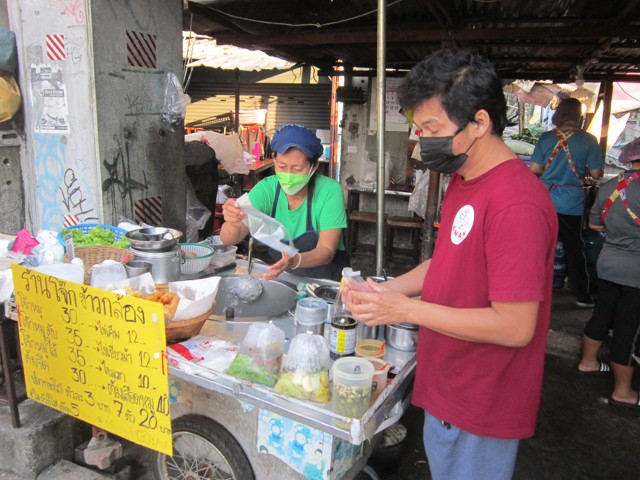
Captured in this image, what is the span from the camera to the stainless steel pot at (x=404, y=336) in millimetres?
1850

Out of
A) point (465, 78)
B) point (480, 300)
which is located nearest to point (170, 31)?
point (465, 78)

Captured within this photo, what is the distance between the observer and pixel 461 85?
53.6 inches

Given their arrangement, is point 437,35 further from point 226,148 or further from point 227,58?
point 227,58

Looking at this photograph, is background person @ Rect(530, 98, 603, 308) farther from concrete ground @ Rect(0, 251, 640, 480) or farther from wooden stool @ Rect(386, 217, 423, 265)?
wooden stool @ Rect(386, 217, 423, 265)

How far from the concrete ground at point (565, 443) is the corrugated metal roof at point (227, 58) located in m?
6.47

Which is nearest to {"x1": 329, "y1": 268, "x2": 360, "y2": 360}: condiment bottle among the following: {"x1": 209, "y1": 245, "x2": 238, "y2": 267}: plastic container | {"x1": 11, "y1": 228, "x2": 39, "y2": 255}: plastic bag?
{"x1": 209, "y1": 245, "x2": 238, "y2": 267}: plastic container

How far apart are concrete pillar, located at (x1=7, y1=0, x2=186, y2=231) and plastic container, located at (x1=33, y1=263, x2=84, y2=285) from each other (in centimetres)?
178

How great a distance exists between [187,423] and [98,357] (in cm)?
50

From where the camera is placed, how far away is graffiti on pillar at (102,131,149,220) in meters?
3.73

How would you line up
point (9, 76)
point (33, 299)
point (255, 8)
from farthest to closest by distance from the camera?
point (255, 8)
point (9, 76)
point (33, 299)

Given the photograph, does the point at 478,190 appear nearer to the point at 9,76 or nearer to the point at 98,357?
the point at 98,357

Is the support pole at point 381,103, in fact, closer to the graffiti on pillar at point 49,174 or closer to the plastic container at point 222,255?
the plastic container at point 222,255

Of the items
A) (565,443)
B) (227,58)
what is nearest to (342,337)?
(565,443)

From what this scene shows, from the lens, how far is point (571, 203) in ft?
16.8
